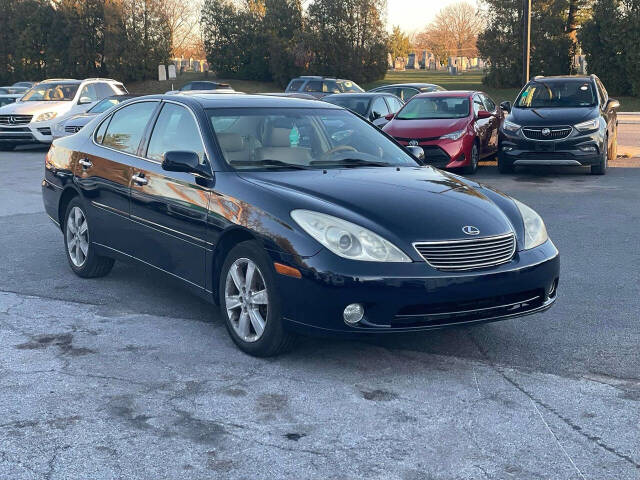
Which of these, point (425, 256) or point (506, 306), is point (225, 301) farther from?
point (506, 306)

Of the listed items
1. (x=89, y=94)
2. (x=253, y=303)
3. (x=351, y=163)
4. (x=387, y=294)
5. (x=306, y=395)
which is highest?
(x=89, y=94)

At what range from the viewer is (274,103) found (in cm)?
639

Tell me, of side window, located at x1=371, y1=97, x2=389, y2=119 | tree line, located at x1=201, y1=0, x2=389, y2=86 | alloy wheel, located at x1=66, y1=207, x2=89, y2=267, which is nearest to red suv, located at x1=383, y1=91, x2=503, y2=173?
side window, located at x1=371, y1=97, x2=389, y2=119

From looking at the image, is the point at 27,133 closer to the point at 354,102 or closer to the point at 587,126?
the point at 354,102

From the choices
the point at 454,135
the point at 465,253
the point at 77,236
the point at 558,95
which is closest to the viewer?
the point at 465,253

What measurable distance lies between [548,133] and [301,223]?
407 inches

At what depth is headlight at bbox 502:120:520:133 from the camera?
14.7 metres

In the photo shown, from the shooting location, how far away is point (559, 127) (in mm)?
14312

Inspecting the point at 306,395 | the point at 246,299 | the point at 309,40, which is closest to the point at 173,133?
the point at 246,299

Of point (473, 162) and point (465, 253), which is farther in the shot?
point (473, 162)

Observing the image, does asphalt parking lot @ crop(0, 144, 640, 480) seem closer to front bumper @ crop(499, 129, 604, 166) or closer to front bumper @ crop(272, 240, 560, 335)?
front bumper @ crop(272, 240, 560, 335)

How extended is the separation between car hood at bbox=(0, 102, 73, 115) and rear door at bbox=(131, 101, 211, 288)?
16.0m

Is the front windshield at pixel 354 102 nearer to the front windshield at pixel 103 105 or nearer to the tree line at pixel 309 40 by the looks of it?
the front windshield at pixel 103 105

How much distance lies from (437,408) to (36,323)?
9.59 feet
